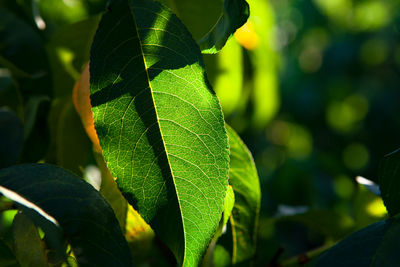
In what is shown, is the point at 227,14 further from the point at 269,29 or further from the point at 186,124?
the point at 269,29

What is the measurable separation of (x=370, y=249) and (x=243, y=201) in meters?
0.19

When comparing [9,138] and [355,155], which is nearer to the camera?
[9,138]

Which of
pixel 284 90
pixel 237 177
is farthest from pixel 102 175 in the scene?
pixel 284 90

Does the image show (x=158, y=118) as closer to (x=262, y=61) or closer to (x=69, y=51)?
(x=69, y=51)

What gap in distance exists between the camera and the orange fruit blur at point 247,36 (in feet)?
2.65

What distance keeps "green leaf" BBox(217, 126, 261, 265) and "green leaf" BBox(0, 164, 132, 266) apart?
8.5 inches

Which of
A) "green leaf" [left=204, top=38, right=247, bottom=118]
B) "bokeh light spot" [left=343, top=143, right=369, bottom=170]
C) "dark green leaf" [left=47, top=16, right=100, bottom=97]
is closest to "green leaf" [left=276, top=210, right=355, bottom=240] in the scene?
"green leaf" [left=204, top=38, right=247, bottom=118]

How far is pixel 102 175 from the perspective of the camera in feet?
2.09

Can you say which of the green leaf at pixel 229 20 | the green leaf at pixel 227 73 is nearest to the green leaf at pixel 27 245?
the green leaf at pixel 229 20

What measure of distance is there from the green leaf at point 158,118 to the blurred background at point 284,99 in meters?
0.24

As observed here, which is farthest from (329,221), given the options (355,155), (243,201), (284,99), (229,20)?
(284,99)

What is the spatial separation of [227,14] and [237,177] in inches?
9.8

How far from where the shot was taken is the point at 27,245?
490 millimetres

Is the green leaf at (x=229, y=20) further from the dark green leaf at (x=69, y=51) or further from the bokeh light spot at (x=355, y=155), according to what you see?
the bokeh light spot at (x=355, y=155)
